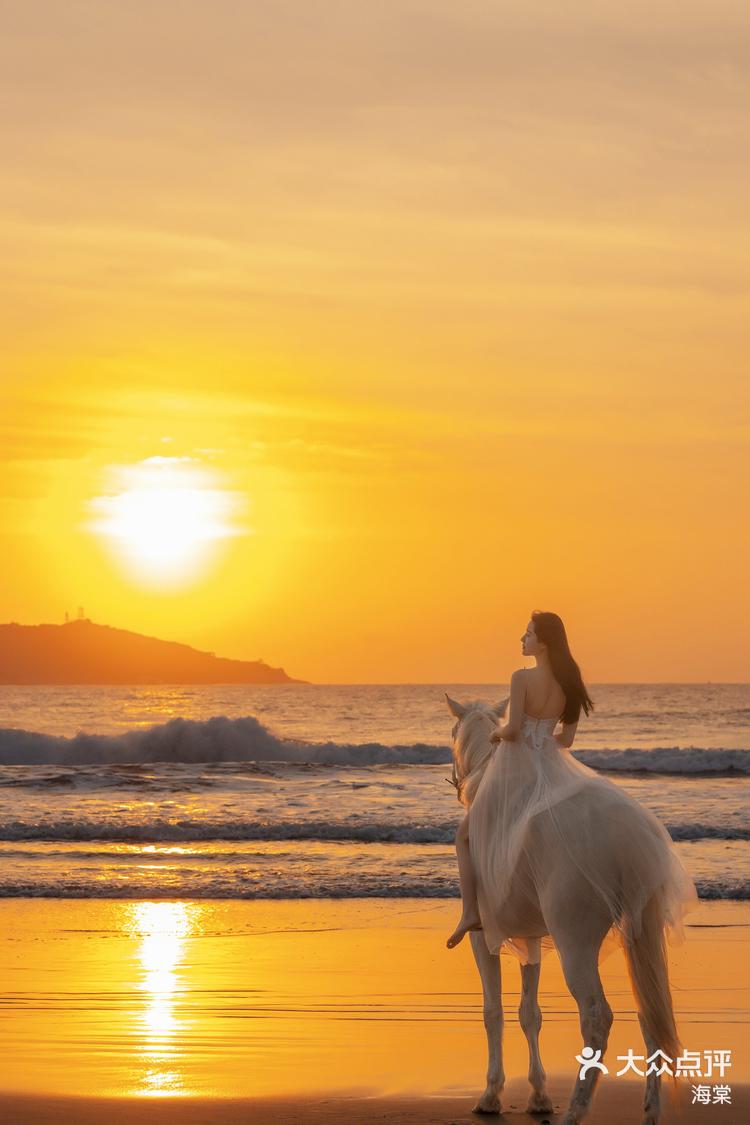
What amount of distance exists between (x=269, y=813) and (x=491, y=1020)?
15.6m

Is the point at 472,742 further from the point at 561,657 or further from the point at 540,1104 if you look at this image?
the point at 540,1104

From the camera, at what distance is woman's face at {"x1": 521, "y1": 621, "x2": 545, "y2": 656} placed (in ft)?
20.6

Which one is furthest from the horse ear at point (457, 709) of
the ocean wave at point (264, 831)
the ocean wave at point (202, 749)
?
the ocean wave at point (202, 749)

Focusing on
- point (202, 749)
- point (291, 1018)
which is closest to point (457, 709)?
point (291, 1018)

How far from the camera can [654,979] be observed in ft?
18.9

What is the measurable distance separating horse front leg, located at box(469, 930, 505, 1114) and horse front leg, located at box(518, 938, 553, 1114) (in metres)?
0.13

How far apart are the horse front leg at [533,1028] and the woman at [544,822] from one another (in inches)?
4.2

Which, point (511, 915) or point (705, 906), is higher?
point (511, 915)

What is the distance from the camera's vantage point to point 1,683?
455ft

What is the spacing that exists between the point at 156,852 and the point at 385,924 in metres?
6.18

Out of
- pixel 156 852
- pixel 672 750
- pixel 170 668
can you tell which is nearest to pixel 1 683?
pixel 170 668

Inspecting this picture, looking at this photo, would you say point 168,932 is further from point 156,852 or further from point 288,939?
point 156,852

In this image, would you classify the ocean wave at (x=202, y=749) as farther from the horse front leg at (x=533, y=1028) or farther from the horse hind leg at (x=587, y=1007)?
the horse hind leg at (x=587, y=1007)

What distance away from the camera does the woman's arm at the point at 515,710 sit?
6.19 meters
